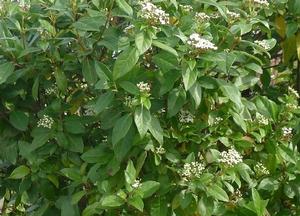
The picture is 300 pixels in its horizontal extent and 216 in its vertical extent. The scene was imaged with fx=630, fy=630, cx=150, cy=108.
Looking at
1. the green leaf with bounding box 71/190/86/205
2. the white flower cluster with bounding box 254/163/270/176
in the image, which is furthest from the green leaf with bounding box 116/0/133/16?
the white flower cluster with bounding box 254/163/270/176

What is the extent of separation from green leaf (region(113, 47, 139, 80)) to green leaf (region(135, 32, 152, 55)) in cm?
3

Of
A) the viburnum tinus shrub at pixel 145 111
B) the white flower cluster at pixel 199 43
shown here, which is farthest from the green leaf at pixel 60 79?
the white flower cluster at pixel 199 43

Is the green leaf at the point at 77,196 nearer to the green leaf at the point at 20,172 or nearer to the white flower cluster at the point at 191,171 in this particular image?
the green leaf at the point at 20,172

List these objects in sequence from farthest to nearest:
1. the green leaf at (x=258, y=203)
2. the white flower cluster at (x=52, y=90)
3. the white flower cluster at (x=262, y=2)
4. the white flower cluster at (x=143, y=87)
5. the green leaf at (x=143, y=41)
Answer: the white flower cluster at (x=52, y=90) → the white flower cluster at (x=262, y=2) → the green leaf at (x=258, y=203) → the white flower cluster at (x=143, y=87) → the green leaf at (x=143, y=41)

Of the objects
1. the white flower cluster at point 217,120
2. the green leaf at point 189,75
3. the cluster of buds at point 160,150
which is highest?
the green leaf at point 189,75

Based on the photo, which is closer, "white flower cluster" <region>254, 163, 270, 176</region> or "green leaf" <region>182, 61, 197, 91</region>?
"green leaf" <region>182, 61, 197, 91</region>

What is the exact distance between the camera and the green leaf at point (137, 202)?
7.08ft

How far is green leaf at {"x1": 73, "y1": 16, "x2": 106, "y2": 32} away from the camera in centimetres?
230

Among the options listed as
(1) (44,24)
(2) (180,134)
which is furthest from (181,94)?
(1) (44,24)

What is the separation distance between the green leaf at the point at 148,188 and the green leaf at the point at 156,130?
0.51ft

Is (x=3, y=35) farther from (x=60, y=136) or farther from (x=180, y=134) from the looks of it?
(x=180, y=134)

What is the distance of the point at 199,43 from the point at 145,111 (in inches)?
11.6

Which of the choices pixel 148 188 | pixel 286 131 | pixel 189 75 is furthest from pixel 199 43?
pixel 286 131

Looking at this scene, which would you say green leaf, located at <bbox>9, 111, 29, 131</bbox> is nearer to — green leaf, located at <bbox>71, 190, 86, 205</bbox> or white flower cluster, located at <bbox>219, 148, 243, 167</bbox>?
green leaf, located at <bbox>71, 190, 86, 205</bbox>
